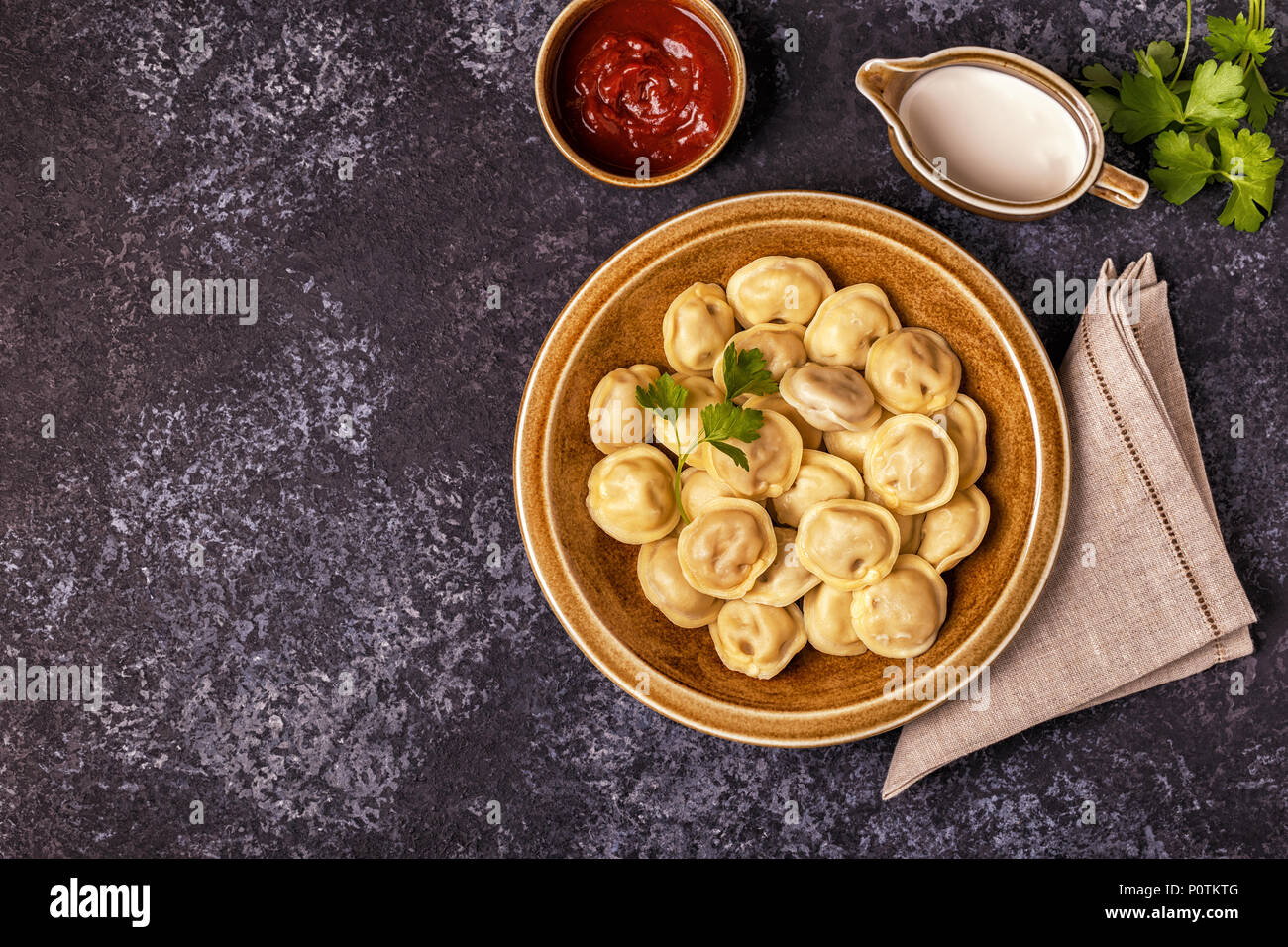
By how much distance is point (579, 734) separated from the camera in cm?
237

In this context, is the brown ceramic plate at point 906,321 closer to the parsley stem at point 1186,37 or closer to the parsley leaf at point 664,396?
the parsley leaf at point 664,396

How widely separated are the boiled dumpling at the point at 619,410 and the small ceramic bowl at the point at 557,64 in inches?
17.7

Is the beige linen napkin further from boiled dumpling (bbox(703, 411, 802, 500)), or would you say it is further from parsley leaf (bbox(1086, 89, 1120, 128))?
boiled dumpling (bbox(703, 411, 802, 500))

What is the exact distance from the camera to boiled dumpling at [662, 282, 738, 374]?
6.81 ft

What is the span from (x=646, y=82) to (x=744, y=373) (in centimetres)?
73

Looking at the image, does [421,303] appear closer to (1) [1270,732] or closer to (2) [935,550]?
(2) [935,550]

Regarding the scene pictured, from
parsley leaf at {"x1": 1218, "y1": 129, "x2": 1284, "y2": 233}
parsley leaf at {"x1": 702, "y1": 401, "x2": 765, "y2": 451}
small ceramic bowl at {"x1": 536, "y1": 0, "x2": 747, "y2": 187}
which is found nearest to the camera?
parsley leaf at {"x1": 702, "y1": 401, "x2": 765, "y2": 451}

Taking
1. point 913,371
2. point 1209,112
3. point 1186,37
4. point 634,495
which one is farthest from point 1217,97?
point 634,495

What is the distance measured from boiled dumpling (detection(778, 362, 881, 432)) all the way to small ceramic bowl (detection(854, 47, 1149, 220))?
0.50m

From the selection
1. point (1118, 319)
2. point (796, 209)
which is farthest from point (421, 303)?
point (1118, 319)

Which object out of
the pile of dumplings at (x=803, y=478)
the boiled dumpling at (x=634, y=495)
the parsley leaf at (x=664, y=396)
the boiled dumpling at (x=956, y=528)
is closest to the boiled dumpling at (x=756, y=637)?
the pile of dumplings at (x=803, y=478)

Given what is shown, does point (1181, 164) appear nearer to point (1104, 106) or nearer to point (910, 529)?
point (1104, 106)

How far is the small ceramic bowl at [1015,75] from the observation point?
2029 millimetres

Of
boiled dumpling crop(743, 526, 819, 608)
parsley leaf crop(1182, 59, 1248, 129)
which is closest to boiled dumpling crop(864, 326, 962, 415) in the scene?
boiled dumpling crop(743, 526, 819, 608)
